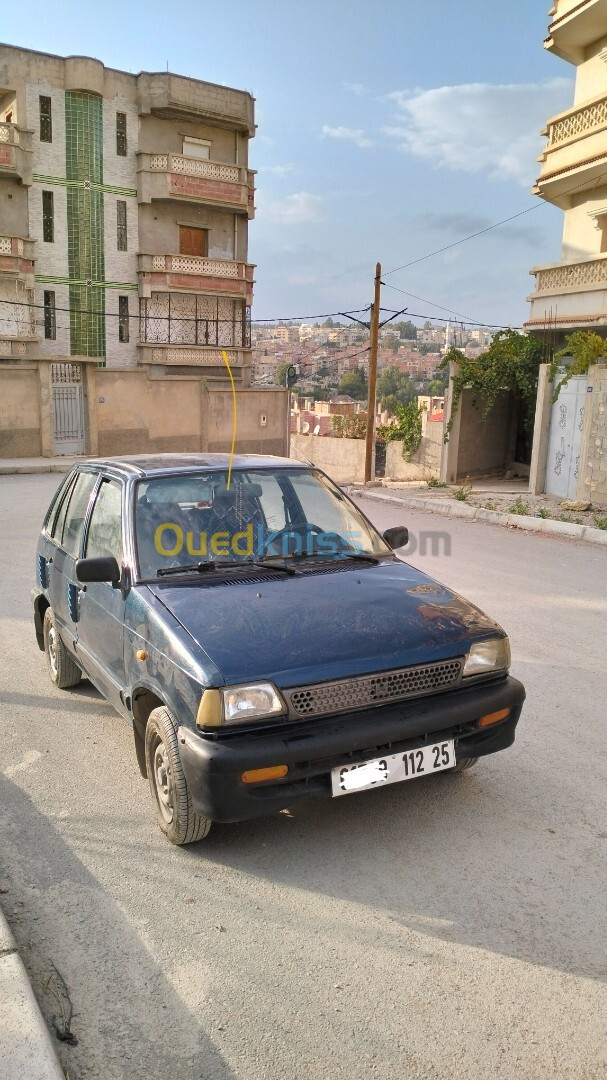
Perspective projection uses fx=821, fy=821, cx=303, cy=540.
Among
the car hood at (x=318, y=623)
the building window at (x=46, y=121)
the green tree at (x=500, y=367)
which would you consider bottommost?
the car hood at (x=318, y=623)

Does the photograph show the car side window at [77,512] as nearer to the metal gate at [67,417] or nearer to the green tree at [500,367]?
the green tree at [500,367]

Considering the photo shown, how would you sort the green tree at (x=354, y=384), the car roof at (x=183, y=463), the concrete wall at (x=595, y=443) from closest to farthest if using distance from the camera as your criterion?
the car roof at (x=183, y=463)
the concrete wall at (x=595, y=443)
the green tree at (x=354, y=384)

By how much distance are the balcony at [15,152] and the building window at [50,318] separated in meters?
4.43

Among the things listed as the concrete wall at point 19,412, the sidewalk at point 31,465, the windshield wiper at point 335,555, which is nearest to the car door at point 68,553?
the windshield wiper at point 335,555

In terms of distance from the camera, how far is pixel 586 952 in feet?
9.76

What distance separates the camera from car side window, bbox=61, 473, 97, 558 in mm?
5199

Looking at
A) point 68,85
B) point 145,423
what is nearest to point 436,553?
point 145,423

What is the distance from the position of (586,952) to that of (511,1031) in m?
0.53

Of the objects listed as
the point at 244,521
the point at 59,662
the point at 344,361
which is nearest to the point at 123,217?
the point at 59,662

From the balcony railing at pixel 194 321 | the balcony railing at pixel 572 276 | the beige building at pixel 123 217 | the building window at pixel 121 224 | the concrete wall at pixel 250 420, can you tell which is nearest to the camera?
the balcony railing at pixel 572 276

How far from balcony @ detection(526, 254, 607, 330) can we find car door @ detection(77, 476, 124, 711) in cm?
1442

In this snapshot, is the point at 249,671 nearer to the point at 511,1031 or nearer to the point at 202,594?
the point at 202,594

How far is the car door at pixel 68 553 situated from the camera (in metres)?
5.16

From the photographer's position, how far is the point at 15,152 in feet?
100
